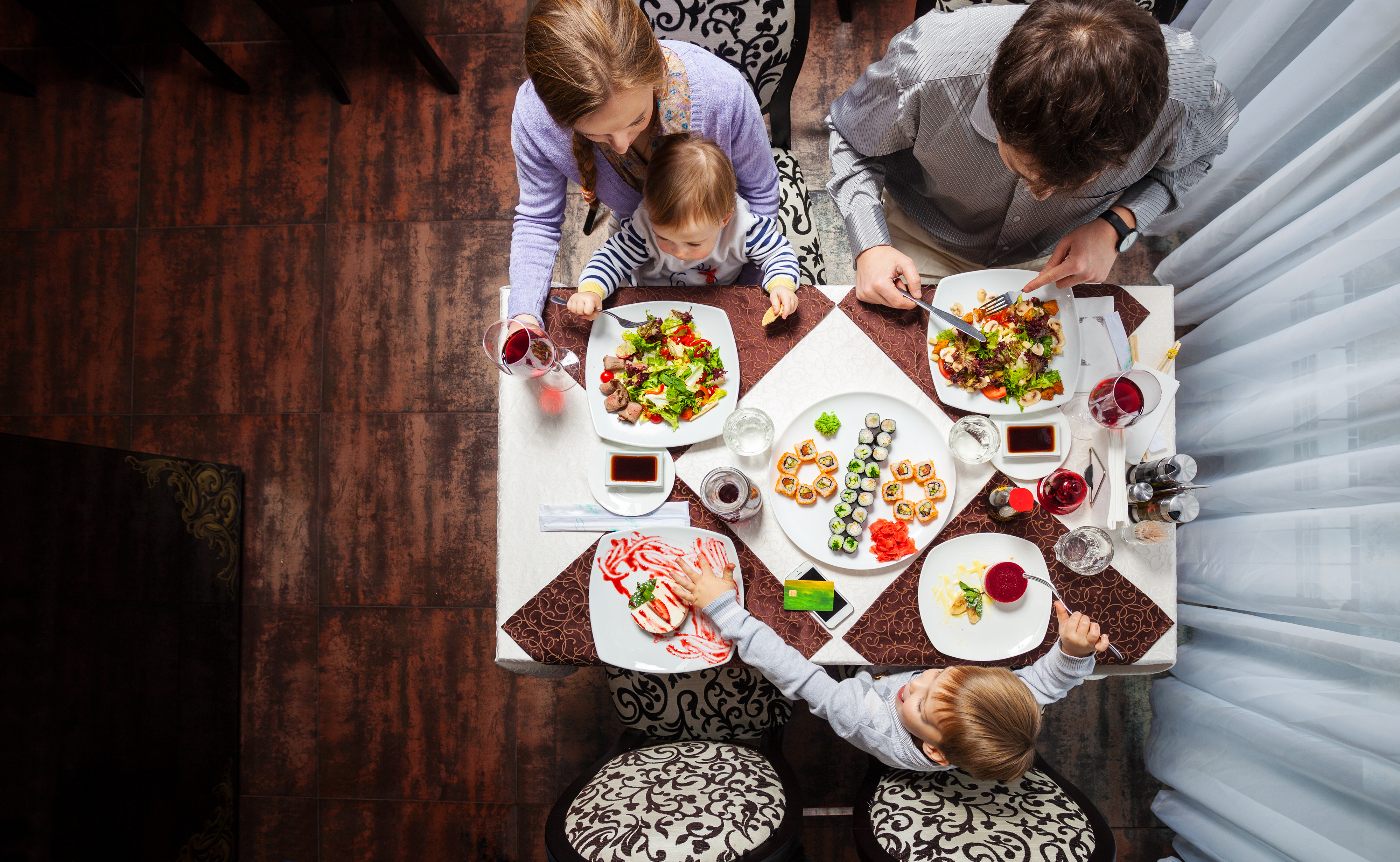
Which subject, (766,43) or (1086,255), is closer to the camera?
(1086,255)

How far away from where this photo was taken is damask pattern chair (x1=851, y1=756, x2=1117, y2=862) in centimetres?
143

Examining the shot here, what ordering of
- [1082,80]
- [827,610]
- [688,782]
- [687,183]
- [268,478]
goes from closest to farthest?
[1082,80]
[687,183]
[827,610]
[688,782]
[268,478]

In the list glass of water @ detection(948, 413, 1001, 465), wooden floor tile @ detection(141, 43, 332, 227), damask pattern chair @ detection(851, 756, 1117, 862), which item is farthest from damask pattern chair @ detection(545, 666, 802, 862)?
wooden floor tile @ detection(141, 43, 332, 227)

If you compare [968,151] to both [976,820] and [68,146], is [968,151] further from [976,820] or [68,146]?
[68,146]

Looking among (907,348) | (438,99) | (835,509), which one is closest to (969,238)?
(907,348)

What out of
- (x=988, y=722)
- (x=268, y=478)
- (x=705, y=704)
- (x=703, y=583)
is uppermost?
(x=268, y=478)

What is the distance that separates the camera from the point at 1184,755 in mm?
1880

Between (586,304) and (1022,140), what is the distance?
0.93 meters

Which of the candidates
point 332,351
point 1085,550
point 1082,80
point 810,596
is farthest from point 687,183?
point 332,351

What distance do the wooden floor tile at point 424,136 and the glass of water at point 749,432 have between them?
1.53 m

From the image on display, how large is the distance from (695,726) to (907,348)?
1.13 metres

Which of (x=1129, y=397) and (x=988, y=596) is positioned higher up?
(x=1129, y=397)

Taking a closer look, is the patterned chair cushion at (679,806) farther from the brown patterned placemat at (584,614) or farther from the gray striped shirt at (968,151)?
the gray striped shirt at (968,151)

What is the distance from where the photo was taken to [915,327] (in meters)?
1.54
